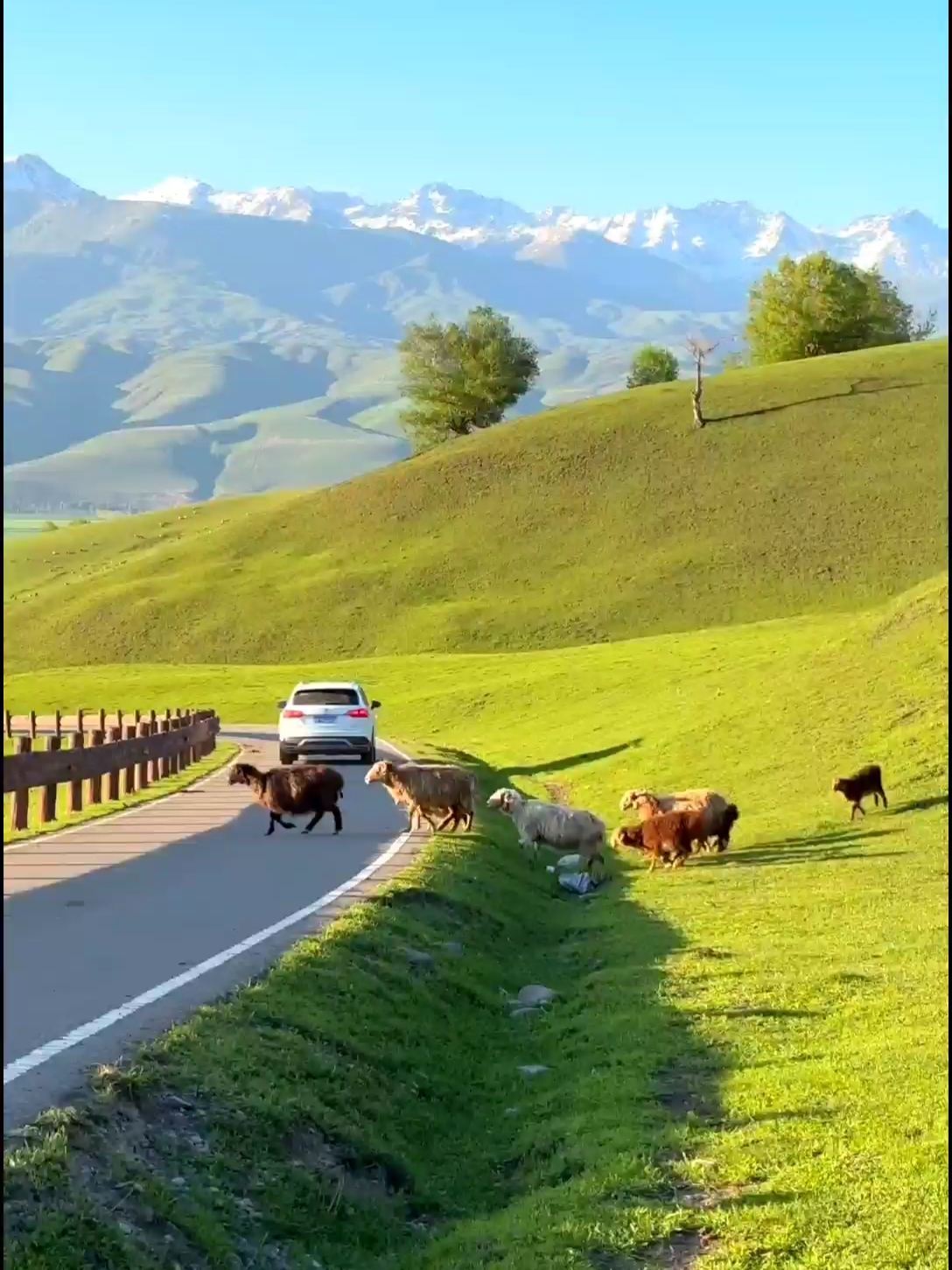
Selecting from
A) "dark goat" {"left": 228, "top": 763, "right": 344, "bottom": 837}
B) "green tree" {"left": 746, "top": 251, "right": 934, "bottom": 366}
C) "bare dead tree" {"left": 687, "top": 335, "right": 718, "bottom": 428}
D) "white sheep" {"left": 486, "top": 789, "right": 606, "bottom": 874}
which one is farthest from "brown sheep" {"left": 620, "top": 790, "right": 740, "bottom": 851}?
"green tree" {"left": 746, "top": 251, "right": 934, "bottom": 366}

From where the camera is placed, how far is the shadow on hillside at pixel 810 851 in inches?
939

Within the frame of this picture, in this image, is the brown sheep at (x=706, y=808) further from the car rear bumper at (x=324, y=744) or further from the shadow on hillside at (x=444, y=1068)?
the car rear bumper at (x=324, y=744)

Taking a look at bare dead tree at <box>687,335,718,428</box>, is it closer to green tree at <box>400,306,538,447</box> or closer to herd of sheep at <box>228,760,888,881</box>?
green tree at <box>400,306,538,447</box>

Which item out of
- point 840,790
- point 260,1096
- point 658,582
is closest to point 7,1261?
point 260,1096

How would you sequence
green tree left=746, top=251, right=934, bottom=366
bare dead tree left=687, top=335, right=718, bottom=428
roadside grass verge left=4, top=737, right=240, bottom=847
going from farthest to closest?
green tree left=746, top=251, right=934, bottom=366 → bare dead tree left=687, top=335, right=718, bottom=428 → roadside grass verge left=4, top=737, right=240, bottom=847

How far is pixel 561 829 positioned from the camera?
931 inches

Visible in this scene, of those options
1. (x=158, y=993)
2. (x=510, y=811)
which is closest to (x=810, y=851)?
(x=510, y=811)

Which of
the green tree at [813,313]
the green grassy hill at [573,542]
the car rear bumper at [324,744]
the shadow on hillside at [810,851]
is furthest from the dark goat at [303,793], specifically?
the green tree at [813,313]

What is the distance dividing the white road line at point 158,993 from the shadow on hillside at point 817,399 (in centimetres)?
10362

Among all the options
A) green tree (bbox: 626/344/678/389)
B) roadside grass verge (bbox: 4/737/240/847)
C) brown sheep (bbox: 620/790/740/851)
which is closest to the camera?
roadside grass verge (bbox: 4/737/240/847)

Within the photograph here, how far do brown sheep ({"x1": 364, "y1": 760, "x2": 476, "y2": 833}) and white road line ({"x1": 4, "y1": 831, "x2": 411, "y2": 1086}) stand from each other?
5026 mm

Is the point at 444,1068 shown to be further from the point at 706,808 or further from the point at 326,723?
the point at 326,723

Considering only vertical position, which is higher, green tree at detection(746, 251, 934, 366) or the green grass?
green tree at detection(746, 251, 934, 366)

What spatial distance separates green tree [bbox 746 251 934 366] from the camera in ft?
471
